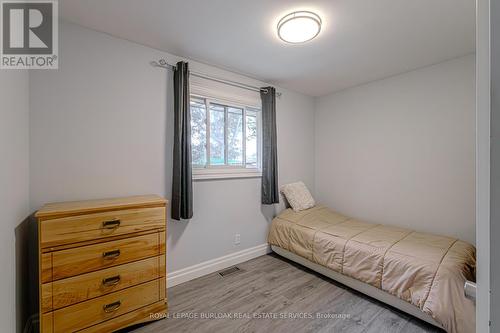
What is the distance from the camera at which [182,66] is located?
228 centimetres

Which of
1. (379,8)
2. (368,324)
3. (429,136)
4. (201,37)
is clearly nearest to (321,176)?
(429,136)

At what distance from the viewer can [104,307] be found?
1.61 meters

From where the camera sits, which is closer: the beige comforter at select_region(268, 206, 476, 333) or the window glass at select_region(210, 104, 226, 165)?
the beige comforter at select_region(268, 206, 476, 333)

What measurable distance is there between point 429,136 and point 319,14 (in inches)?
77.4

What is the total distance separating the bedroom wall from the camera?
176 cm

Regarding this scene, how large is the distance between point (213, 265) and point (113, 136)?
1.77 meters

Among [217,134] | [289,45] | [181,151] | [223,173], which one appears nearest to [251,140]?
[217,134]

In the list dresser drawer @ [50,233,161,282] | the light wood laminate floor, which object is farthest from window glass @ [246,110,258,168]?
dresser drawer @ [50,233,161,282]

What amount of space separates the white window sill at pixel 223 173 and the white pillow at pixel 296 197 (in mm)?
519

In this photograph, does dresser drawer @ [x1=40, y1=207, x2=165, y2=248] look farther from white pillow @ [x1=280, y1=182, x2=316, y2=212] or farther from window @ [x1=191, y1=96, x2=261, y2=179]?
white pillow @ [x1=280, y1=182, x2=316, y2=212]

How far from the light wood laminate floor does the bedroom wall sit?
0.41 metres

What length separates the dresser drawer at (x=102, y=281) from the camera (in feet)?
4.77

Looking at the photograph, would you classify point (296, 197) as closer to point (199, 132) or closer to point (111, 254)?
point (199, 132)

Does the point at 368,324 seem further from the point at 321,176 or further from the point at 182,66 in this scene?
the point at 182,66
